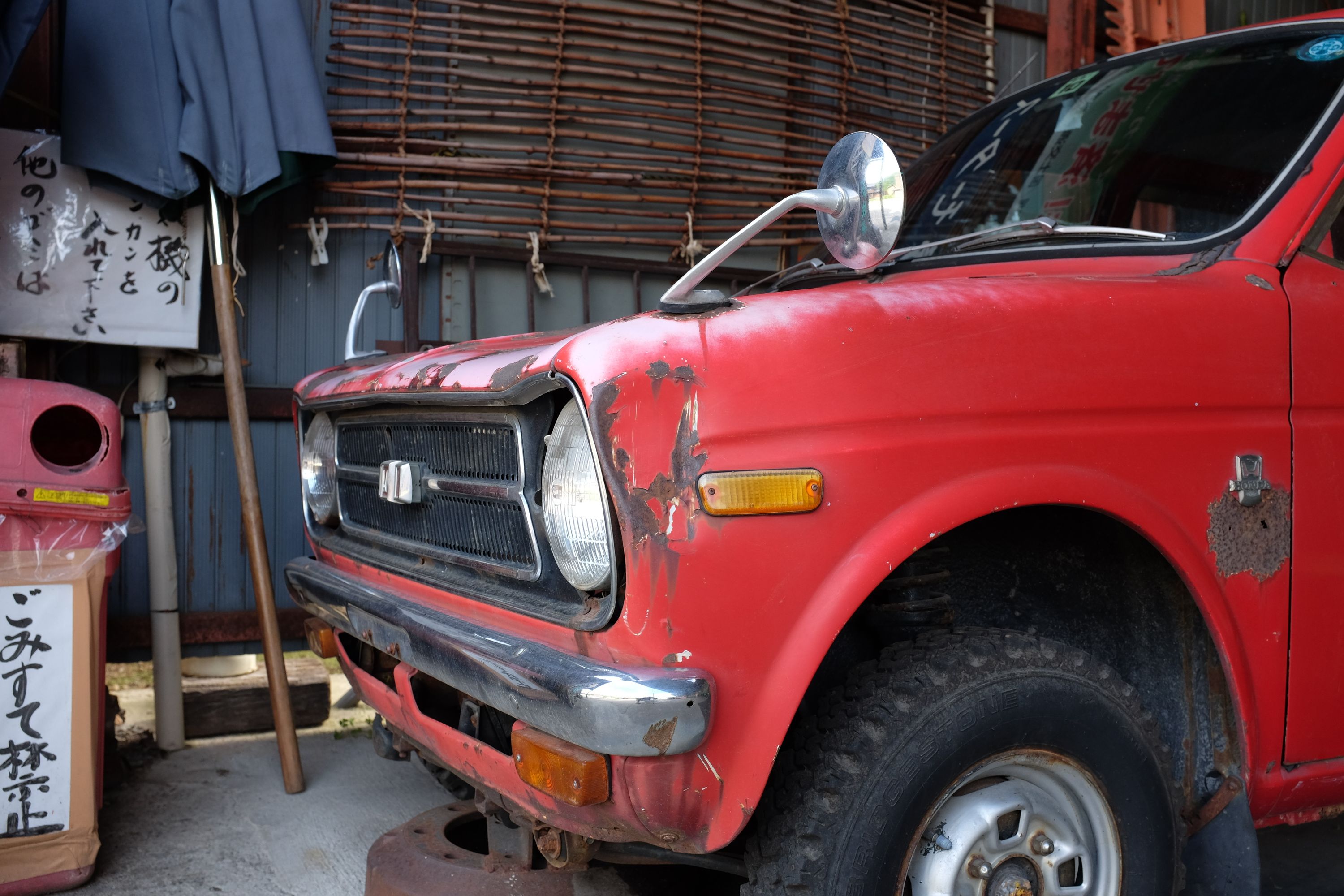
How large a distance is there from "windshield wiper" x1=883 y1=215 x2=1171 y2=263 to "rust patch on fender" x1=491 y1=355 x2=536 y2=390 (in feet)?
3.03

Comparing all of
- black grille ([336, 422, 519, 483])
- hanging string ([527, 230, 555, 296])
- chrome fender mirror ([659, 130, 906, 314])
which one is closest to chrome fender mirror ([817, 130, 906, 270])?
chrome fender mirror ([659, 130, 906, 314])

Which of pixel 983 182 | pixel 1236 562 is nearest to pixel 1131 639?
pixel 1236 562

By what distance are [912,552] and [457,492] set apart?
814 millimetres

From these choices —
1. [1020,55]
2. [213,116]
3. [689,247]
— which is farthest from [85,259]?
[1020,55]

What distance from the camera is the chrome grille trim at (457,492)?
1680mm

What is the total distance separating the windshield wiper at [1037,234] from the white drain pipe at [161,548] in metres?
2.69

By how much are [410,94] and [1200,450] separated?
3172 millimetres

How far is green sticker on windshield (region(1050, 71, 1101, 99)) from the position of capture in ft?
8.86

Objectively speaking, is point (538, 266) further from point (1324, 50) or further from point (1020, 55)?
point (1020, 55)

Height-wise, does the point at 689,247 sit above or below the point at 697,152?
below

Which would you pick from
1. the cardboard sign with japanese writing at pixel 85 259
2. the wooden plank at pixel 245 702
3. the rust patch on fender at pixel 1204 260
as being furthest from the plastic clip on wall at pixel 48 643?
the rust patch on fender at pixel 1204 260

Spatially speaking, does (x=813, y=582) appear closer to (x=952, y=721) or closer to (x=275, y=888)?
(x=952, y=721)

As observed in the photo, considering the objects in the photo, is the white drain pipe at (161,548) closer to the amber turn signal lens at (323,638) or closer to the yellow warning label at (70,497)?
the yellow warning label at (70,497)

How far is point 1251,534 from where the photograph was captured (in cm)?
179
